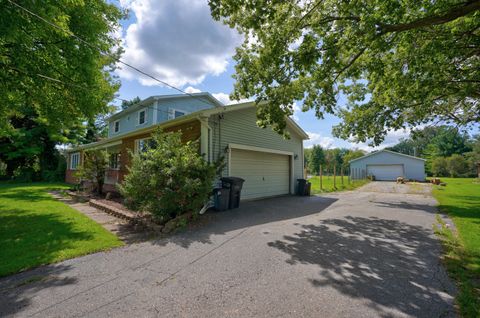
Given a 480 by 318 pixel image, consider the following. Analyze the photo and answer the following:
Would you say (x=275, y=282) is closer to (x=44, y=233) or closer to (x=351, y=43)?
(x=351, y=43)

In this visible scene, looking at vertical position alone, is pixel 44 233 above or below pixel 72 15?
below

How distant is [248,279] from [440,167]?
5445 cm

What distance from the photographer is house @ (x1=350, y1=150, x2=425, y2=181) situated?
101ft

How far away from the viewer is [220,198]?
816 centimetres

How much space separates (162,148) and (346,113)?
9864 millimetres

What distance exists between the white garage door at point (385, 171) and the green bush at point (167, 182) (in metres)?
34.4

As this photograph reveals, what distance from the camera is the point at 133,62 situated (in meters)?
7.53

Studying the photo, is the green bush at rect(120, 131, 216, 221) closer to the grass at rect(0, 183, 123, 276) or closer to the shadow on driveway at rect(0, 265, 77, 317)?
the grass at rect(0, 183, 123, 276)

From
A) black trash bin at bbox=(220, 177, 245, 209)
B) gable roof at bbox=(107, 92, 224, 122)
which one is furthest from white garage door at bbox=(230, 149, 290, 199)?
gable roof at bbox=(107, 92, 224, 122)

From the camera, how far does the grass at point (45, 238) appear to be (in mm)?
4137

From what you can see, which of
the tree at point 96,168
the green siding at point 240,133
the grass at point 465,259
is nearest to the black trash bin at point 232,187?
the green siding at point 240,133

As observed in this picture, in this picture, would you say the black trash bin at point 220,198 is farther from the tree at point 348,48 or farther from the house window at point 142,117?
the house window at point 142,117

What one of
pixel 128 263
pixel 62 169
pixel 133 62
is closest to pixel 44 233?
pixel 128 263

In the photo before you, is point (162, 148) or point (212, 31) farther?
point (212, 31)
